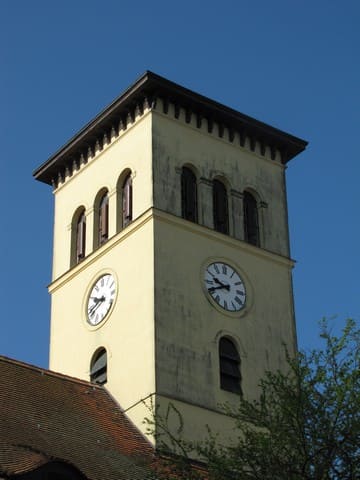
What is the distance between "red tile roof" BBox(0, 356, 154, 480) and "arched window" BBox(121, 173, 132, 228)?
504 cm

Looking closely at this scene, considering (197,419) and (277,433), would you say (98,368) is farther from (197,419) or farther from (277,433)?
(277,433)

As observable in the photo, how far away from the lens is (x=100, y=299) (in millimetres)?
34438

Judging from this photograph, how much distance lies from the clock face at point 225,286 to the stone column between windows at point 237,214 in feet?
4.62

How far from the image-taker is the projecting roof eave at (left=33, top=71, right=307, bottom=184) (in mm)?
35219

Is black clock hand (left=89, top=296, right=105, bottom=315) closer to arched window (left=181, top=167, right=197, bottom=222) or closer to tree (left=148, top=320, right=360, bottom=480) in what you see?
arched window (left=181, top=167, right=197, bottom=222)

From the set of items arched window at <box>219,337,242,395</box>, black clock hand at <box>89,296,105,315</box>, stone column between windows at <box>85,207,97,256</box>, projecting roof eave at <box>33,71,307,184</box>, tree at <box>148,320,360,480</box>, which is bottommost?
tree at <box>148,320,360,480</box>

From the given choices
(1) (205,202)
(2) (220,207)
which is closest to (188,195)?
(1) (205,202)

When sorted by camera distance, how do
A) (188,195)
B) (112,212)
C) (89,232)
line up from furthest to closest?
(89,232) < (112,212) < (188,195)

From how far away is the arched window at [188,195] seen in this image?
3475 cm

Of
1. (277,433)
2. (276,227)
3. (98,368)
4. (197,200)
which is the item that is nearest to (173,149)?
(197,200)

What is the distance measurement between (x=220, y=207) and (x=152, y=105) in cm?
359

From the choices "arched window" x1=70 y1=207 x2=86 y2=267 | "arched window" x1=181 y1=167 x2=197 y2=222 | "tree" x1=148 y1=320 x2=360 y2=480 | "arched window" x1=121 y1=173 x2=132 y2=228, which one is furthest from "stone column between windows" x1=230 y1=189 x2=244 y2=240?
"tree" x1=148 y1=320 x2=360 y2=480

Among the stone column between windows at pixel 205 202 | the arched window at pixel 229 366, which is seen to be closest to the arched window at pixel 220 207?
the stone column between windows at pixel 205 202

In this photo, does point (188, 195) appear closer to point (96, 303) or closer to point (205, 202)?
point (205, 202)
